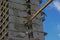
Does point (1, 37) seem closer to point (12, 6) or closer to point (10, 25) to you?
point (10, 25)

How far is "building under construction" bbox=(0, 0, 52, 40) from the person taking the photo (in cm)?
5381

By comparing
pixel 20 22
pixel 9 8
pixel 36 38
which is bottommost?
pixel 36 38

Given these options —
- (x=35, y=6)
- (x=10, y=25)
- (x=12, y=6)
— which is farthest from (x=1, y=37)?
(x=35, y=6)

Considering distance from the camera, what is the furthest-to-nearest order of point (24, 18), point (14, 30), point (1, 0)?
1. point (1, 0)
2. point (24, 18)
3. point (14, 30)

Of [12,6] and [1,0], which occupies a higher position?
[1,0]

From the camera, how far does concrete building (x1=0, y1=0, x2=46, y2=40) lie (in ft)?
177

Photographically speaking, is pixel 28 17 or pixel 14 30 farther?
pixel 28 17

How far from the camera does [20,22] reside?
56031 millimetres

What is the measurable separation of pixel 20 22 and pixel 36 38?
5.81m

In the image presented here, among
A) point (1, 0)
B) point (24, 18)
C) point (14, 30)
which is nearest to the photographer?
point (14, 30)

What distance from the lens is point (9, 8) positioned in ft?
186

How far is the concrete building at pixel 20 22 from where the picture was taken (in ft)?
177

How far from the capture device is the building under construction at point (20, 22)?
53.8m

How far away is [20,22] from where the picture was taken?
56.0m
